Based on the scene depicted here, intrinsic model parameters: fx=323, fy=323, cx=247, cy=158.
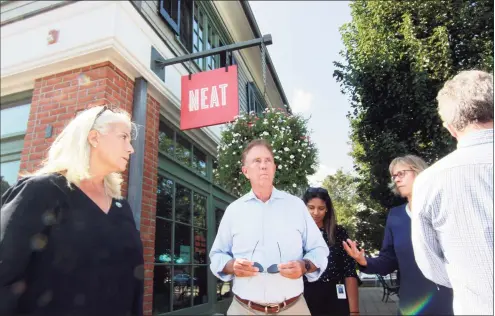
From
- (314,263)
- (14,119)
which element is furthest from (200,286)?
(314,263)

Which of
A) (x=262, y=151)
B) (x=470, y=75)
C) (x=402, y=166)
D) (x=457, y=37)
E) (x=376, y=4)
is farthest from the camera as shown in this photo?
(x=376, y=4)

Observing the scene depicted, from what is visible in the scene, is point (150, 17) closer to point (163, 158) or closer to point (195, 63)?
point (195, 63)

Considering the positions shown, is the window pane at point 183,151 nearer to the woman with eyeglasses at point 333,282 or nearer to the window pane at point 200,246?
the window pane at point 200,246

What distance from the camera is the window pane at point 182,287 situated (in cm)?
→ 489

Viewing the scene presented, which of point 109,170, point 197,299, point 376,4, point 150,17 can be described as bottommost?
point 197,299

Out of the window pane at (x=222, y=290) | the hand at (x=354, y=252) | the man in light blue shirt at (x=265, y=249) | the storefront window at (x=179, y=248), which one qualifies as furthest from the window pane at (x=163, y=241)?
the hand at (x=354, y=252)

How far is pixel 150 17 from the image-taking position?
4.60 metres

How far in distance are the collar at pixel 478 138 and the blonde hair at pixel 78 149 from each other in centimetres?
161

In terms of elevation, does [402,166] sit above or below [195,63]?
below

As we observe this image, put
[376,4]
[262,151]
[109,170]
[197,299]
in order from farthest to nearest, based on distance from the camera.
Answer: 1. [376,4]
2. [197,299]
3. [262,151]
4. [109,170]

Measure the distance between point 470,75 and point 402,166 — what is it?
4.25 ft

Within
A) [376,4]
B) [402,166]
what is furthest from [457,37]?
[402,166]

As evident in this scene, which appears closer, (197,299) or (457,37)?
(197,299)

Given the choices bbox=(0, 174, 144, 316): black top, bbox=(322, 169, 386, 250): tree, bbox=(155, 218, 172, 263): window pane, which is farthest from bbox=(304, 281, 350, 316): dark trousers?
bbox=(322, 169, 386, 250): tree
